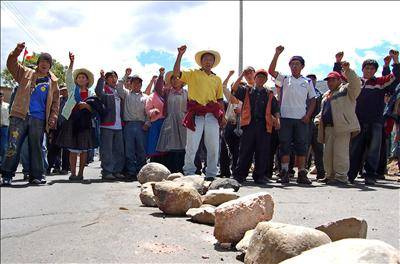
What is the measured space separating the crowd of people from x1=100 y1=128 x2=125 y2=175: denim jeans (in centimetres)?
1

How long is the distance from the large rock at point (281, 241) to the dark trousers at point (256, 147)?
360 centimetres

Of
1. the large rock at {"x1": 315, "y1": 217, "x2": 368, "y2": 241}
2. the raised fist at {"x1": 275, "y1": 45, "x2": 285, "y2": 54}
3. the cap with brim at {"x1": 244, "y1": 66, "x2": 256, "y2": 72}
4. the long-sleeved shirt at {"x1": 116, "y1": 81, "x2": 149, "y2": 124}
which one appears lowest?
the large rock at {"x1": 315, "y1": 217, "x2": 368, "y2": 241}

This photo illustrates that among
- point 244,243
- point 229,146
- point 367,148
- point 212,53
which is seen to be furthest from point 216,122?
point 244,243

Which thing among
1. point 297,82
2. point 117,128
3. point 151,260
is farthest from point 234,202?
point 117,128

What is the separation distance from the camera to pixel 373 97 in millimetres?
5895

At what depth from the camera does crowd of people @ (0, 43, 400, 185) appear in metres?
5.62

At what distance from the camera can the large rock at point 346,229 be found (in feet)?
8.48

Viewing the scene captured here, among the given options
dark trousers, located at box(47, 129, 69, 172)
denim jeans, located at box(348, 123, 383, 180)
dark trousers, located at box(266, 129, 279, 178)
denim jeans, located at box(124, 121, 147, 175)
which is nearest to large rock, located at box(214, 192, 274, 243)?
denim jeans, located at box(348, 123, 383, 180)

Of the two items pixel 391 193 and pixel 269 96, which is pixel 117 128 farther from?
pixel 391 193

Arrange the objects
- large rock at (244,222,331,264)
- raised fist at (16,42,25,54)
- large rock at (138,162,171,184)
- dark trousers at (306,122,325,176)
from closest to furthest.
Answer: large rock at (244,222,331,264), raised fist at (16,42,25,54), large rock at (138,162,171,184), dark trousers at (306,122,325,176)

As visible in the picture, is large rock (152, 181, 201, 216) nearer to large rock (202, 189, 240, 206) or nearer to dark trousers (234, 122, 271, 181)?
large rock (202, 189, 240, 206)

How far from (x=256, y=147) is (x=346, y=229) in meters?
3.50

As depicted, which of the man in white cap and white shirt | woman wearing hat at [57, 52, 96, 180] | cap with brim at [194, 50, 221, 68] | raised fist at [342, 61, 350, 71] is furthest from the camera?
woman wearing hat at [57, 52, 96, 180]

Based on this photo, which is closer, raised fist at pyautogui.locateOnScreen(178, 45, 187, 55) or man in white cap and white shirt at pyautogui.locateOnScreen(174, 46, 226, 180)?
raised fist at pyautogui.locateOnScreen(178, 45, 187, 55)
